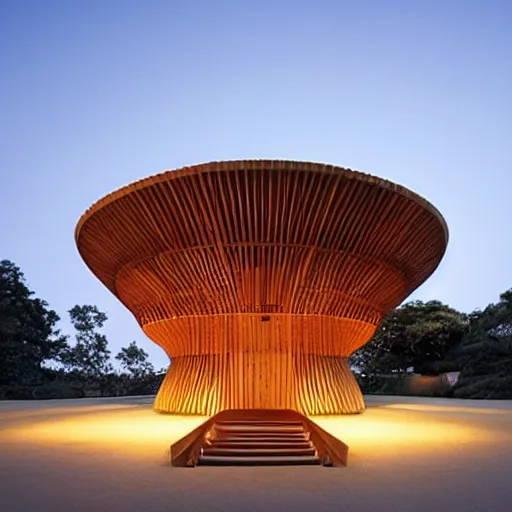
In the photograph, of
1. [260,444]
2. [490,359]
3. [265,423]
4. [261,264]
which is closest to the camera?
[260,444]

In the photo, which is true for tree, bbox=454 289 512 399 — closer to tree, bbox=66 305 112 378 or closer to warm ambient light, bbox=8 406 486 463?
warm ambient light, bbox=8 406 486 463

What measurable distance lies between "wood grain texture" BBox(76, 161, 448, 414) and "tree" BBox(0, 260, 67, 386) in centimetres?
1756

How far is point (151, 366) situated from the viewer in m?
31.0

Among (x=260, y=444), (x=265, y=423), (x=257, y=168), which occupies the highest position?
(x=257, y=168)

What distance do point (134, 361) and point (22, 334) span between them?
20.0 feet

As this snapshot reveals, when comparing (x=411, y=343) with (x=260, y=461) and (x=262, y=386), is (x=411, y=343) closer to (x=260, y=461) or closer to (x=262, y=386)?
(x=262, y=386)

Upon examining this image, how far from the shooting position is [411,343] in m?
31.0

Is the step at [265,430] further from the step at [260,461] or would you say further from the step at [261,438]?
the step at [260,461]

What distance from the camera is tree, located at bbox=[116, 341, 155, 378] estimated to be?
3009 centimetres

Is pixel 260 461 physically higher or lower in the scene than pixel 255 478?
higher

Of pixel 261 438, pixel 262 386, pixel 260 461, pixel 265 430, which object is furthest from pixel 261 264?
pixel 260 461

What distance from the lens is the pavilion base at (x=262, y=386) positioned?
10.5 metres

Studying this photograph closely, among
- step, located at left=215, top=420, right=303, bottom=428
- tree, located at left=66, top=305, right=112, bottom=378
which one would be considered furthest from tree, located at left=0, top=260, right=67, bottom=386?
step, located at left=215, top=420, right=303, bottom=428

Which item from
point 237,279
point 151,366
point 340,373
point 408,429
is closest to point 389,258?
point 340,373
